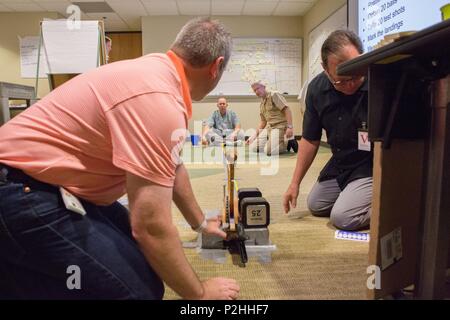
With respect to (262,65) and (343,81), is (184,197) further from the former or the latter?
(262,65)

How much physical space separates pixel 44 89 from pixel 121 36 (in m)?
1.91

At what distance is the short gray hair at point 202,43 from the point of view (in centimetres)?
81

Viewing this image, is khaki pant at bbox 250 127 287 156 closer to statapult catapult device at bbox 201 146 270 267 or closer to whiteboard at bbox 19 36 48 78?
statapult catapult device at bbox 201 146 270 267

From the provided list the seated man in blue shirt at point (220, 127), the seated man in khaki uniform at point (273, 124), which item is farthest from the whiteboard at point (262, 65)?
the seated man in khaki uniform at point (273, 124)

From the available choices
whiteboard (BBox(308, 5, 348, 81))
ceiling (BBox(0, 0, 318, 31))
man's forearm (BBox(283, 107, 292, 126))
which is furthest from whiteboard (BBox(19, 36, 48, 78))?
whiteboard (BBox(308, 5, 348, 81))

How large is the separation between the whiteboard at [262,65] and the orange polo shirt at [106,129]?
6.08 meters

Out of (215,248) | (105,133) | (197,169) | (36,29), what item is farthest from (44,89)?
(105,133)

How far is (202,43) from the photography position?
81cm

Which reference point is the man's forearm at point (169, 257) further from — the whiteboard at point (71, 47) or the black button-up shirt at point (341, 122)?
the whiteboard at point (71, 47)

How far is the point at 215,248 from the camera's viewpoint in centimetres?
147

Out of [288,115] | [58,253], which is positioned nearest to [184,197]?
[58,253]

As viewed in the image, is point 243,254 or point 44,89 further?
point 44,89

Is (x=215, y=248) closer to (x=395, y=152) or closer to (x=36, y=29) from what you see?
(x=395, y=152)

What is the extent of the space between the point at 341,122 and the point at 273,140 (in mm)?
3124
